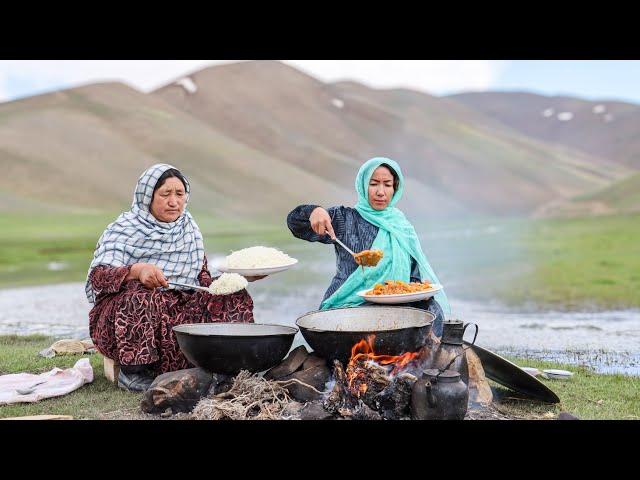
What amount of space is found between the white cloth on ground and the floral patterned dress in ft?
0.80

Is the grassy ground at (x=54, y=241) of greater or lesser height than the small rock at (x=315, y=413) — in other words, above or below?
above

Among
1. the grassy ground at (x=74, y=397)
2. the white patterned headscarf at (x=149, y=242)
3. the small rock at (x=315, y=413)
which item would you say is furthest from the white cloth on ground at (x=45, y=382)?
the small rock at (x=315, y=413)

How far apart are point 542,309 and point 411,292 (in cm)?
518

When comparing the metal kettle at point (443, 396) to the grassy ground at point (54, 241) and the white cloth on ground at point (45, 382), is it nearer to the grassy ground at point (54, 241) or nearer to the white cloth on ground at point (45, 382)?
the white cloth on ground at point (45, 382)

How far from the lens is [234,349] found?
9.37 feet

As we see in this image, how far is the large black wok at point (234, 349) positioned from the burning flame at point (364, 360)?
346mm

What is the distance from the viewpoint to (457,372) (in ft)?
8.99

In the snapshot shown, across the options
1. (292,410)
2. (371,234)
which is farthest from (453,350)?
(371,234)

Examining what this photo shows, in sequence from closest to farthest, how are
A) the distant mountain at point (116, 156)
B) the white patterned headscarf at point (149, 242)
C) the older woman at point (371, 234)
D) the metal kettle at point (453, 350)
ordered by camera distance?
the metal kettle at point (453, 350) < the white patterned headscarf at point (149, 242) < the older woman at point (371, 234) < the distant mountain at point (116, 156)

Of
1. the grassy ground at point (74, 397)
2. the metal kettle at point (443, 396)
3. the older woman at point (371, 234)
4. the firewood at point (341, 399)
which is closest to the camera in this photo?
the metal kettle at point (443, 396)

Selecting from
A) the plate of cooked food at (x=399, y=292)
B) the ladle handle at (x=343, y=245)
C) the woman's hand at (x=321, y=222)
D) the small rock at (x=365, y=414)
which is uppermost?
the woman's hand at (x=321, y=222)

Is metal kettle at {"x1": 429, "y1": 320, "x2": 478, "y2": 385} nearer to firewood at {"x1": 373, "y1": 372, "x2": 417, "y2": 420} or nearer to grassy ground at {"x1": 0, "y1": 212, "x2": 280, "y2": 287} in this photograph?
firewood at {"x1": 373, "y1": 372, "x2": 417, "y2": 420}

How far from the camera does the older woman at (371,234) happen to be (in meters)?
3.49

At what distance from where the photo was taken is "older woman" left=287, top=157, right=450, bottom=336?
3494 mm
